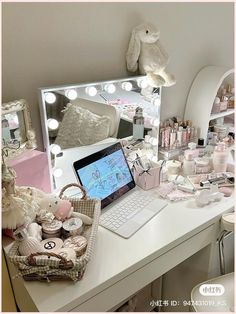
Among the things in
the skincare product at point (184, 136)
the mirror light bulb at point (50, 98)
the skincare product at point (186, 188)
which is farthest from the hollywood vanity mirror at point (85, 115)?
the skincare product at point (186, 188)

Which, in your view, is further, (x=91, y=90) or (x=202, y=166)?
(x=202, y=166)

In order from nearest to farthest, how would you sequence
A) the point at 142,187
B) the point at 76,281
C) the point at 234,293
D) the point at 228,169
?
1. the point at 76,281
2. the point at 234,293
3. the point at 142,187
4. the point at 228,169

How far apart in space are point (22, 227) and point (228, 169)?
1004 millimetres

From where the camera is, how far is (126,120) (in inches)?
55.1

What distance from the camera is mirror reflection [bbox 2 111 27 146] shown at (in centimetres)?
104

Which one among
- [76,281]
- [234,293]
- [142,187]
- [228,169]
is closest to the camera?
[76,281]

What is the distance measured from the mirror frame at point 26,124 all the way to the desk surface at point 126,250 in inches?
12.1

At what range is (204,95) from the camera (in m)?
1.59

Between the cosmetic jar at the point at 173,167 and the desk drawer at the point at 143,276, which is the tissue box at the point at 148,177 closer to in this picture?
the cosmetic jar at the point at 173,167

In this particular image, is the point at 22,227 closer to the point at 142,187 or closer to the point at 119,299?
the point at 119,299

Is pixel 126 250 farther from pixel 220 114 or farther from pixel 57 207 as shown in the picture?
pixel 220 114

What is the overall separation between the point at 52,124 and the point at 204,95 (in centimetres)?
86

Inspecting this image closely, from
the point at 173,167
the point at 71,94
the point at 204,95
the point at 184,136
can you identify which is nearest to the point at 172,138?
the point at 184,136

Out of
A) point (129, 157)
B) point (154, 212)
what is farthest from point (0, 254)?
point (129, 157)
